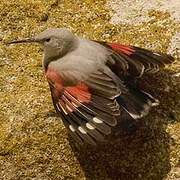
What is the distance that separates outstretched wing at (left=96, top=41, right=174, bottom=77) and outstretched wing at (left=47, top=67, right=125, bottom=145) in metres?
0.15

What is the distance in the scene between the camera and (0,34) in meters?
4.98

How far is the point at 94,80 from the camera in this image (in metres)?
4.24

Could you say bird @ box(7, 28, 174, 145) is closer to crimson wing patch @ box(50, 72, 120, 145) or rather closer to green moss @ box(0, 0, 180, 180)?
crimson wing patch @ box(50, 72, 120, 145)

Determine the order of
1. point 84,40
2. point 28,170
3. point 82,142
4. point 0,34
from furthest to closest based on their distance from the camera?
1. point 0,34
2. point 84,40
3. point 28,170
4. point 82,142

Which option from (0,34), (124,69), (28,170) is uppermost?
(124,69)

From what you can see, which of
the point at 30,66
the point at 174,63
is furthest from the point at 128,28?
the point at 30,66

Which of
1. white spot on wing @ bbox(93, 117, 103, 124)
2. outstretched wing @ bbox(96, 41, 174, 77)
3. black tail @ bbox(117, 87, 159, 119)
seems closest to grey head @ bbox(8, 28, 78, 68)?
outstretched wing @ bbox(96, 41, 174, 77)

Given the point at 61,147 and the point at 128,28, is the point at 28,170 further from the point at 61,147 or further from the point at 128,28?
the point at 128,28

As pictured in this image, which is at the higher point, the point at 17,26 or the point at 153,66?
the point at 153,66

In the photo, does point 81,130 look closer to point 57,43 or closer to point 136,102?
point 136,102

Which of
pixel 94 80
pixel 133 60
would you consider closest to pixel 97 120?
pixel 94 80

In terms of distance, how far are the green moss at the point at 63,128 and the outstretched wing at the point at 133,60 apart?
195 mm

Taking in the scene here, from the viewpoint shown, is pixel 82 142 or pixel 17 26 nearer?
pixel 82 142

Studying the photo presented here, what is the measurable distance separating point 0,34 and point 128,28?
104cm
